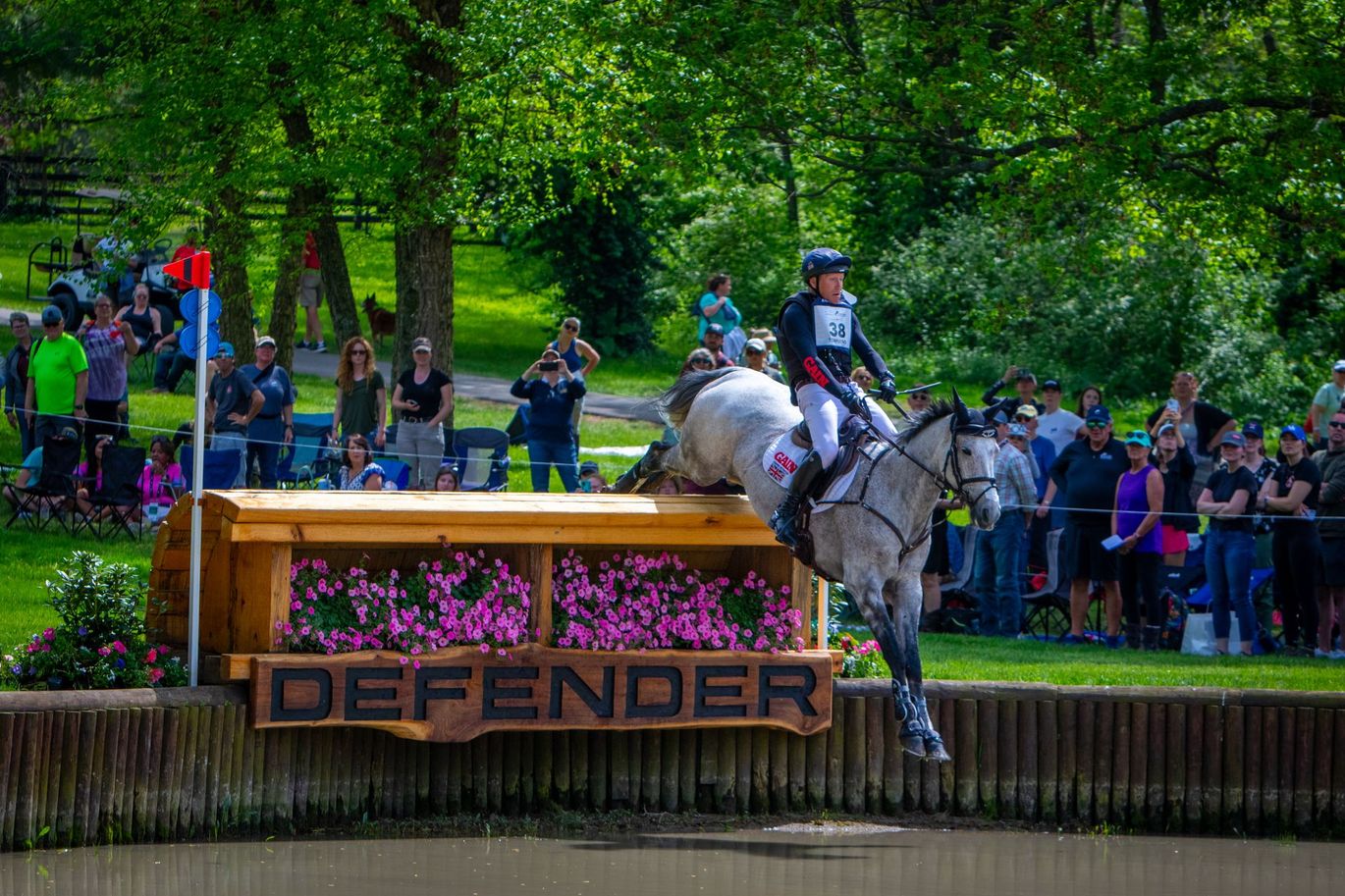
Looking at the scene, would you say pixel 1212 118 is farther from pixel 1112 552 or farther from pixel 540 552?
pixel 540 552

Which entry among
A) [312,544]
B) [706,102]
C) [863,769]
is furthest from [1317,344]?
[312,544]

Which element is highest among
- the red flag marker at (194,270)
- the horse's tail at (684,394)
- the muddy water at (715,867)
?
the red flag marker at (194,270)

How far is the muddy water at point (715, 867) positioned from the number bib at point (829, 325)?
9.04 ft

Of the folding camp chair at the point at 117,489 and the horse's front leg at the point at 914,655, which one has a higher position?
the folding camp chair at the point at 117,489

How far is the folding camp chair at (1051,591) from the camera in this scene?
14.6 meters

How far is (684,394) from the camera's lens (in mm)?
11734

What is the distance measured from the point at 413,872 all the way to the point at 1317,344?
19207 mm

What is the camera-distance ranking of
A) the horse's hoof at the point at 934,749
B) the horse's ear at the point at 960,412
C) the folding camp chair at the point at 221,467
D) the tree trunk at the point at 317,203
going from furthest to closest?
the tree trunk at the point at 317,203
the folding camp chair at the point at 221,467
the horse's ear at the point at 960,412
the horse's hoof at the point at 934,749

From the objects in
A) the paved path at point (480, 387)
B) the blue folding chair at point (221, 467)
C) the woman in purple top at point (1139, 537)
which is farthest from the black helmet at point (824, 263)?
the paved path at point (480, 387)

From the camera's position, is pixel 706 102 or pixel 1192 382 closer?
pixel 1192 382

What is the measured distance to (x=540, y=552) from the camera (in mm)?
10422

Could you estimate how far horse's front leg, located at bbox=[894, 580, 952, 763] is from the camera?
9.73 meters

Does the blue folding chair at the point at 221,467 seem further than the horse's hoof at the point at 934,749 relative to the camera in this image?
Yes

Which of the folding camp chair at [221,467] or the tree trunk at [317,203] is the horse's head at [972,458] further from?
the tree trunk at [317,203]
